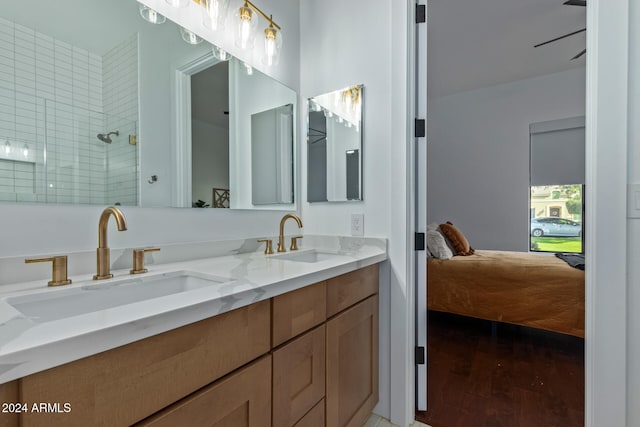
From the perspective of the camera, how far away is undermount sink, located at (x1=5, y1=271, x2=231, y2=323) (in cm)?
73

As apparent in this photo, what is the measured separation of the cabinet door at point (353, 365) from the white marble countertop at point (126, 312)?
9.5 inches

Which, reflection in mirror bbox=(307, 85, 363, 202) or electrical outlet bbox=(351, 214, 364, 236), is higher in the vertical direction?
reflection in mirror bbox=(307, 85, 363, 202)

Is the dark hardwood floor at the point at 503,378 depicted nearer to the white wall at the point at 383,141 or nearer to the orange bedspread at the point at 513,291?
the orange bedspread at the point at 513,291

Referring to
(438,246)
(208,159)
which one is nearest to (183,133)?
(208,159)

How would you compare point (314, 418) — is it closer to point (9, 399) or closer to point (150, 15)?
point (9, 399)

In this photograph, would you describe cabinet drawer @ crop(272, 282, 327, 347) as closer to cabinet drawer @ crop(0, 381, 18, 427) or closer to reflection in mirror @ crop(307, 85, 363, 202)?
cabinet drawer @ crop(0, 381, 18, 427)

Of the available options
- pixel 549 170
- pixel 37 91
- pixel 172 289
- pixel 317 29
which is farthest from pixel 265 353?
pixel 549 170

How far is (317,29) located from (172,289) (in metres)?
1.74

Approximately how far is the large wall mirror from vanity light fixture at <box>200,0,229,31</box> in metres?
0.10

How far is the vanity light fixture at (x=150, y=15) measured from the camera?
114 centimetres

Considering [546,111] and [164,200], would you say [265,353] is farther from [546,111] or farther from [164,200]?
[546,111]

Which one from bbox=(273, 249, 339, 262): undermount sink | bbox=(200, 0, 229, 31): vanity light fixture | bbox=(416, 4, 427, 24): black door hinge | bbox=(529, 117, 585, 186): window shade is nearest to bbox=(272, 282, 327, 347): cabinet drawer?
bbox=(273, 249, 339, 262): undermount sink

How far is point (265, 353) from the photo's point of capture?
82cm

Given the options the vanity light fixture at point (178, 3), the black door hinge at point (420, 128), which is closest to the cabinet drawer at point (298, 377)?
the black door hinge at point (420, 128)
